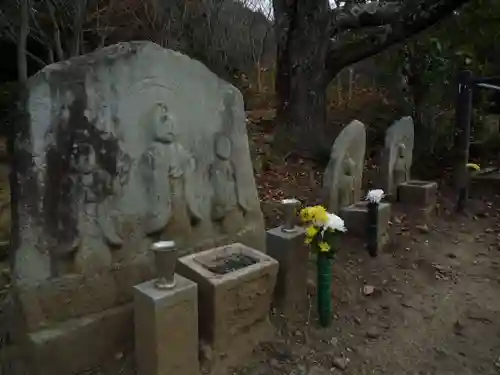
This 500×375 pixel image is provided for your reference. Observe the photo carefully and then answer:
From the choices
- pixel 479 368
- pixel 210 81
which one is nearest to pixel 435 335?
pixel 479 368

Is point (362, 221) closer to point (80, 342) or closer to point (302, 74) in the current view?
point (80, 342)

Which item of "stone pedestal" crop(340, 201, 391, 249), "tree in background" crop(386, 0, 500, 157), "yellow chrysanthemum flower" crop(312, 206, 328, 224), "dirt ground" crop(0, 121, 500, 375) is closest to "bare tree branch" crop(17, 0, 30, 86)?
"dirt ground" crop(0, 121, 500, 375)

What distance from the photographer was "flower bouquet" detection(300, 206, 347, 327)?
2.60 m

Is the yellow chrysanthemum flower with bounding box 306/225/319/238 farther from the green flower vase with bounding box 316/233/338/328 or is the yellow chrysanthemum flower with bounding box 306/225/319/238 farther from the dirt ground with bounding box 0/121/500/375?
the dirt ground with bounding box 0/121/500/375

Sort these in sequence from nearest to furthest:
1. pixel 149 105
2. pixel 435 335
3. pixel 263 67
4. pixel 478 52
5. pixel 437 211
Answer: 1. pixel 149 105
2. pixel 435 335
3. pixel 437 211
4. pixel 478 52
5. pixel 263 67

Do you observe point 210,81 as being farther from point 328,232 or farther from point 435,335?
point 435,335

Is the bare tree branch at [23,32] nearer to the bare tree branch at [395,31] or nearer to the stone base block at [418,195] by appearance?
the bare tree branch at [395,31]

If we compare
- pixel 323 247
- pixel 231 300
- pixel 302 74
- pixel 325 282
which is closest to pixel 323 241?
pixel 323 247

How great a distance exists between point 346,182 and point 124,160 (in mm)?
2007

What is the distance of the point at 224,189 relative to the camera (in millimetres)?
2904

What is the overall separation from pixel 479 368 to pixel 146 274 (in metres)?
1.82

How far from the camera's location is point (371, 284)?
3.22m

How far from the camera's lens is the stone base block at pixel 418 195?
4.47 meters

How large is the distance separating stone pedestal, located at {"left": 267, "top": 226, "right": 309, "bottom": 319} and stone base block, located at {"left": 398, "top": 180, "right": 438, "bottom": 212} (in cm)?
211
